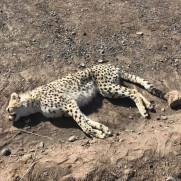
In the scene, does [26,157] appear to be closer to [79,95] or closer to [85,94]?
[79,95]

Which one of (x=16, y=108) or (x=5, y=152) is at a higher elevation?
(x=16, y=108)

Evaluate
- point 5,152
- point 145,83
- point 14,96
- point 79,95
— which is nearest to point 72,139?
point 79,95

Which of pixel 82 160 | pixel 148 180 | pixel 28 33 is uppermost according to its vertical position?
pixel 28 33

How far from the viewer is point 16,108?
7.05m

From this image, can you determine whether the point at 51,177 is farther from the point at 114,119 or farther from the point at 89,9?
the point at 89,9

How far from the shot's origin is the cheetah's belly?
23.7 ft

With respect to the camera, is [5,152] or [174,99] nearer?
[5,152]

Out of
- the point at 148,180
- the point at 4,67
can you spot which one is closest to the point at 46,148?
the point at 148,180

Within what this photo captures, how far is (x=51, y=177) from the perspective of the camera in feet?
19.9

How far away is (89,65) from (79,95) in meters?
1.04

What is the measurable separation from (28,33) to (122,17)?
6.93ft

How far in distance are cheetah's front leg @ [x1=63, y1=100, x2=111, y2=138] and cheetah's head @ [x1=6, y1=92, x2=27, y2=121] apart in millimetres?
741

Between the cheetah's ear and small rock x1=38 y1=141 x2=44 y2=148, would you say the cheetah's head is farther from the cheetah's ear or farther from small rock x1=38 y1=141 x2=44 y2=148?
small rock x1=38 y1=141 x2=44 y2=148

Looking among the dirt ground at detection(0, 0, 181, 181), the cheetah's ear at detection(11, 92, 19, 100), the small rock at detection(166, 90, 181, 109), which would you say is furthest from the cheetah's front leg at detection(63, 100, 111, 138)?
the small rock at detection(166, 90, 181, 109)
